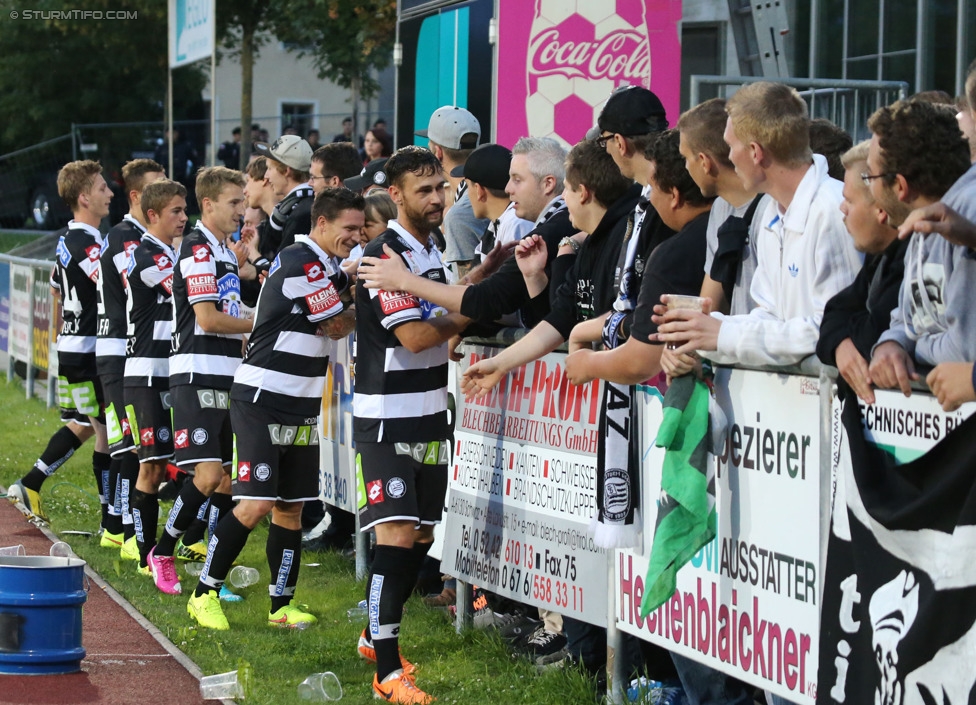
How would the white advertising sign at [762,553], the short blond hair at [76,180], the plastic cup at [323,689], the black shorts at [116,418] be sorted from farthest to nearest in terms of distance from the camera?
the short blond hair at [76,180] < the black shorts at [116,418] < the plastic cup at [323,689] < the white advertising sign at [762,553]

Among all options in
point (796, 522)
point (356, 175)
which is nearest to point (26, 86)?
point (356, 175)

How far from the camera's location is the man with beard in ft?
20.3

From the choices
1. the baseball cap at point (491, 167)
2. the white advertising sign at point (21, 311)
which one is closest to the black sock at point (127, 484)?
the baseball cap at point (491, 167)

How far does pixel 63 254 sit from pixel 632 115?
19.7 feet

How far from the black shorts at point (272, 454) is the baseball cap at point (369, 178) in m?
1.95

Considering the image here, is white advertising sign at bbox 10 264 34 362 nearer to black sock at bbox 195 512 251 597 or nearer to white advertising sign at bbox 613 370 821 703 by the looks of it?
black sock at bbox 195 512 251 597

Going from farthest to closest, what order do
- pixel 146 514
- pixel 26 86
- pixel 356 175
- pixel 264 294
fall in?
pixel 26 86 → pixel 356 175 → pixel 146 514 → pixel 264 294

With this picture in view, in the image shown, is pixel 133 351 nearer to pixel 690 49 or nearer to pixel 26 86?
pixel 690 49

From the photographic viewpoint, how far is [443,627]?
289 inches

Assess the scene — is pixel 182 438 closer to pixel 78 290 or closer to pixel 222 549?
pixel 222 549

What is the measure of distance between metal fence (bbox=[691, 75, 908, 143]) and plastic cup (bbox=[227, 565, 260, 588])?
4.00 m

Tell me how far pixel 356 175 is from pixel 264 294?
94.5 inches

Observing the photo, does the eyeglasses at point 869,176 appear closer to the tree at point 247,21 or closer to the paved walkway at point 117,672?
the paved walkway at point 117,672

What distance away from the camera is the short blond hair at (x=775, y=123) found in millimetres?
4602
